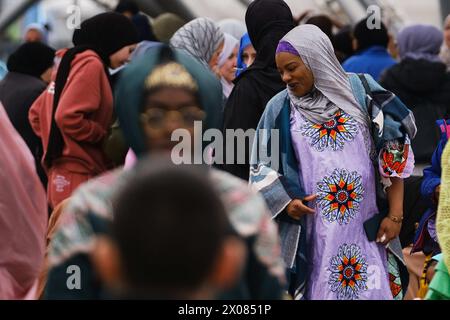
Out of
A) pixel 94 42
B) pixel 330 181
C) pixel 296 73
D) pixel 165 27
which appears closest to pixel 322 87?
pixel 296 73

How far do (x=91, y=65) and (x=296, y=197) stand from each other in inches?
75.1

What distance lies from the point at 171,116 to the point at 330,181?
2.17 meters

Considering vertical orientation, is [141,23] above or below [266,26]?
below

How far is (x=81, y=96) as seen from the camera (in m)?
7.20

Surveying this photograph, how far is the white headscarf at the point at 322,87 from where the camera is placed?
5.80 m

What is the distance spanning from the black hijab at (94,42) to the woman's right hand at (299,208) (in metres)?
1.96

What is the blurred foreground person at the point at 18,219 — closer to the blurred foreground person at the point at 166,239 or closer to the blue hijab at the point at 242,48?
the blurred foreground person at the point at 166,239

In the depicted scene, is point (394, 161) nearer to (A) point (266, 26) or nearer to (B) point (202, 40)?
(A) point (266, 26)

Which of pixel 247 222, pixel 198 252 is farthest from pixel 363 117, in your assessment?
pixel 198 252

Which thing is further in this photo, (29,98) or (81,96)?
(29,98)

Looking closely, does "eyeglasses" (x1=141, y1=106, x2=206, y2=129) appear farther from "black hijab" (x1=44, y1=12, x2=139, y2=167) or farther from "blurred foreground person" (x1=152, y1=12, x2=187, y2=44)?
"blurred foreground person" (x1=152, y1=12, x2=187, y2=44)

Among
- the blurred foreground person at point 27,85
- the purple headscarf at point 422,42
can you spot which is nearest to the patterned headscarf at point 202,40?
the blurred foreground person at point 27,85

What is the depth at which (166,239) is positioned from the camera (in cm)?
263

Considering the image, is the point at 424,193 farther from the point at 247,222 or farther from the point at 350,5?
the point at 350,5
